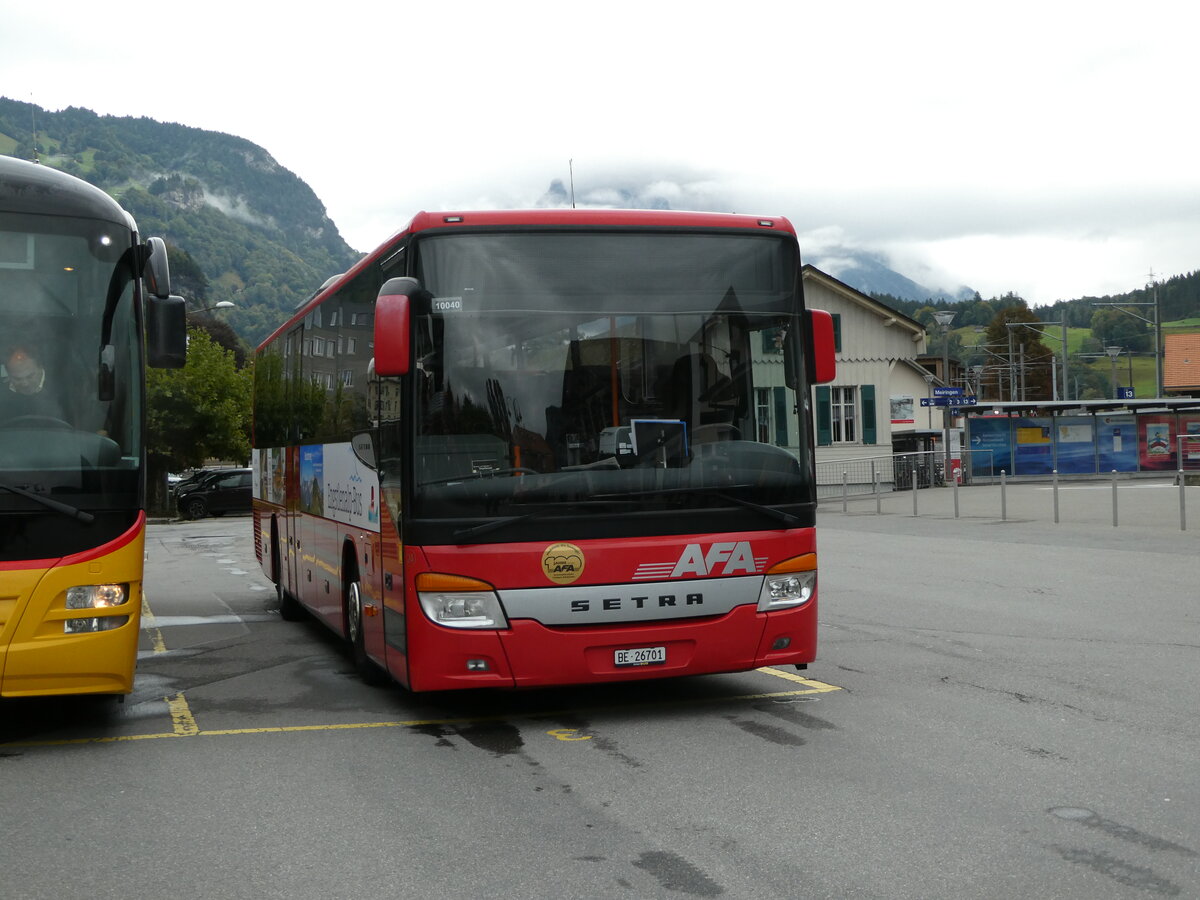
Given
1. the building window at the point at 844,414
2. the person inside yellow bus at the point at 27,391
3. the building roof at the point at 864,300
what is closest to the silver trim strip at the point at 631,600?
the person inside yellow bus at the point at 27,391

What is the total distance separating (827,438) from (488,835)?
42.7m

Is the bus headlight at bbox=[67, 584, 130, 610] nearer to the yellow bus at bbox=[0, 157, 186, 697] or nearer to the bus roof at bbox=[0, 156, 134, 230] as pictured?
the yellow bus at bbox=[0, 157, 186, 697]

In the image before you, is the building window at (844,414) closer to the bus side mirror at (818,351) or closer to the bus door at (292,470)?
the bus door at (292,470)

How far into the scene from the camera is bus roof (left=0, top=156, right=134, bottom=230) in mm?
7539

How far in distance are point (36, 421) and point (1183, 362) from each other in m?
96.9

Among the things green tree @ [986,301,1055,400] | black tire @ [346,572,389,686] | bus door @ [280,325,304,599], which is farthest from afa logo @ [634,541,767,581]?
green tree @ [986,301,1055,400]

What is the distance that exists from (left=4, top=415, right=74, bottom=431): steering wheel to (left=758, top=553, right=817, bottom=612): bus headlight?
3.92m

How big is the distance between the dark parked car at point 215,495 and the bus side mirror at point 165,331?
37.9 meters

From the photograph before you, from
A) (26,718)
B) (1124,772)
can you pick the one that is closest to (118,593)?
(26,718)

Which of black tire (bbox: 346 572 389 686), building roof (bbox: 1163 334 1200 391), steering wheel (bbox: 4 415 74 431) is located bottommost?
black tire (bbox: 346 572 389 686)

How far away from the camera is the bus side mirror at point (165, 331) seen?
771 centimetres

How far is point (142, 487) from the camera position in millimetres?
7480

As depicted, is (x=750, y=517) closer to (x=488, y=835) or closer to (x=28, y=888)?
(x=488, y=835)

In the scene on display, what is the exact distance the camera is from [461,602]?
7.32 meters
